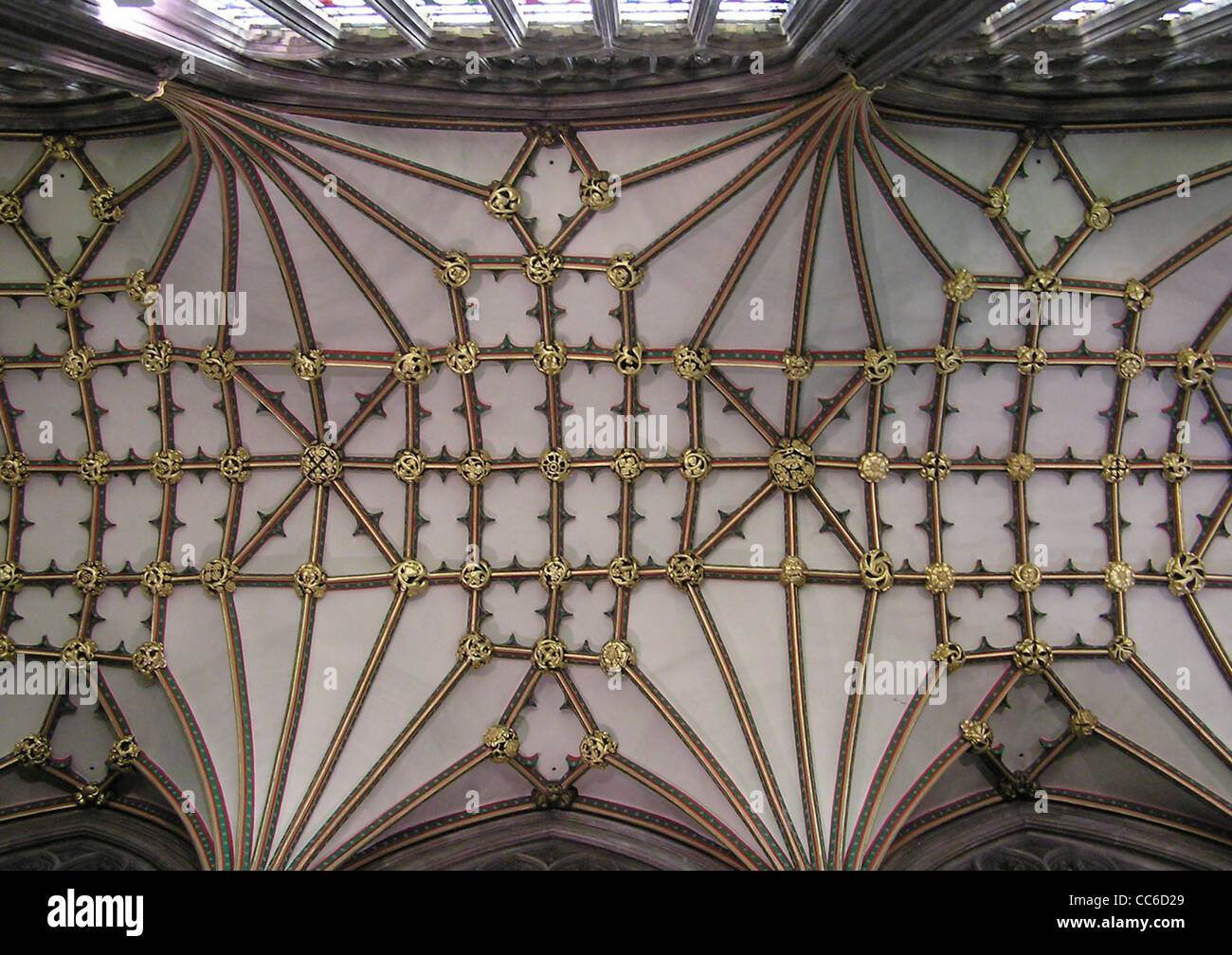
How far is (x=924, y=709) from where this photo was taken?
1470 centimetres

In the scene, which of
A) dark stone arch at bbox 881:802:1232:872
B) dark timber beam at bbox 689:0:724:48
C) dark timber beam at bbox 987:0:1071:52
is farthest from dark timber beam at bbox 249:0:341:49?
dark stone arch at bbox 881:802:1232:872

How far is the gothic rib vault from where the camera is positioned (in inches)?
546

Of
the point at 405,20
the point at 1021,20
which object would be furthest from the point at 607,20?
the point at 1021,20

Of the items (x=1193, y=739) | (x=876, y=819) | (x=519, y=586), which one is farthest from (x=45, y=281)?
(x=1193, y=739)

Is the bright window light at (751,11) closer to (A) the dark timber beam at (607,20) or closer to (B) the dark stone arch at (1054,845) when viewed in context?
(A) the dark timber beam at (607,20)

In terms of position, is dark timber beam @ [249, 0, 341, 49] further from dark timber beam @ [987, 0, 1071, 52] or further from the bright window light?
dark timber beam @ [987, 0, 1071, 52]

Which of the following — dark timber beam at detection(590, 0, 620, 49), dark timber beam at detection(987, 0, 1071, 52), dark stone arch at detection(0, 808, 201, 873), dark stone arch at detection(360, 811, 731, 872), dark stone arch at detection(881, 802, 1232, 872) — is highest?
dark timber beam at detection(590, 0, 620, 49)

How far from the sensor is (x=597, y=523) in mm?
15297

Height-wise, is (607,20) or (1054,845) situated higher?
(607,20)

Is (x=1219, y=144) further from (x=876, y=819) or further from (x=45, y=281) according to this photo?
(x=45, y=281)

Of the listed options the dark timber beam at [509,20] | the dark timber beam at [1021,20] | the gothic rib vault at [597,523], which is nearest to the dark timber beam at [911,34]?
the dark timber beam at [1021,20]

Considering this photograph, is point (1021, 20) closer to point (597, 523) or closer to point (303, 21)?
point (303, 21)

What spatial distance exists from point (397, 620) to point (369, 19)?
9064mm

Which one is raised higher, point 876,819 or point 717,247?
point 717,247
